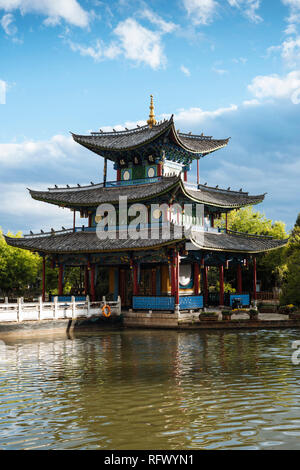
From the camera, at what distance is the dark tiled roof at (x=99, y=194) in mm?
31391

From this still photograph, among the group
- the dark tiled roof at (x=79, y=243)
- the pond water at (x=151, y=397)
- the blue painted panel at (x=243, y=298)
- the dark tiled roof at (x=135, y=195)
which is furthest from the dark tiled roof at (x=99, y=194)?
the pond water at (x=151, y=397)

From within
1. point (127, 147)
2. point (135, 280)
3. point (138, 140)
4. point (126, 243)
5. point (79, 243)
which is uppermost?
point (138, 140)

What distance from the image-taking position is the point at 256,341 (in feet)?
69.3

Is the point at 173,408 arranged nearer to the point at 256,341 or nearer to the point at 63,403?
the point at 63,403

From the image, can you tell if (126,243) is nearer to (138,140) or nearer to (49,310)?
(49,310)

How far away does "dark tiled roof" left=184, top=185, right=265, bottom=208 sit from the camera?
33719mm

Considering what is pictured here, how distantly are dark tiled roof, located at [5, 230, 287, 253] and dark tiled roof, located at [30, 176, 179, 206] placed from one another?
2367 millimetres

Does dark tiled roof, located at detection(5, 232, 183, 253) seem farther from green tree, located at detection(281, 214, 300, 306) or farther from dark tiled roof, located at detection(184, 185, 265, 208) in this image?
green tree, located at detection(281, 214, 300, 306)

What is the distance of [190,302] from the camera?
93.6ft

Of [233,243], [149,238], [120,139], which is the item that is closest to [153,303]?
[149,238]

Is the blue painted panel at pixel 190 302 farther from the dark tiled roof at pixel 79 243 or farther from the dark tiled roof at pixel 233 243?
the dark tiled roof at pixel 79 243

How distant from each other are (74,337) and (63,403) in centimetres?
1339

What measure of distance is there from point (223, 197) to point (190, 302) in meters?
10.8

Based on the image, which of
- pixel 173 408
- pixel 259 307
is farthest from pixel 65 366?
pixel 259 307
